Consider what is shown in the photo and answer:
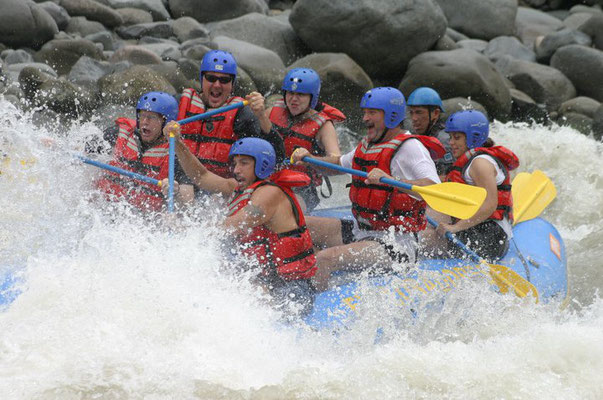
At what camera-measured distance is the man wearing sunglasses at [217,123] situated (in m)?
5.46

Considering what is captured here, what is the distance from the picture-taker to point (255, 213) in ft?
14.4

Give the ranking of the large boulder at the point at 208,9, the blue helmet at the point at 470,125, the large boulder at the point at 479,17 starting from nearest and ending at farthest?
the blue helmet at the point at 470,125 → the large boulder at the point at 208,9 → the large boulder at the point at 479,17

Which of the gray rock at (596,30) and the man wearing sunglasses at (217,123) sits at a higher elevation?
the man wearing sunglasses at (217,123)

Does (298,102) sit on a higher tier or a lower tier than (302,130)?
higher

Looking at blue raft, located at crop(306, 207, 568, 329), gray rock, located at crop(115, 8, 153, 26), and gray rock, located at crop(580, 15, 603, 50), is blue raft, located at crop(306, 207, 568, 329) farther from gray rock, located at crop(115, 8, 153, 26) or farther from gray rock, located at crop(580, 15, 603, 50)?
gray rock, located at crop(580, 15, 603, 50)

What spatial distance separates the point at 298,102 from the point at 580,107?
8187mm

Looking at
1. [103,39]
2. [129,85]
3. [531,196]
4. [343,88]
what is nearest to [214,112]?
[531,196]

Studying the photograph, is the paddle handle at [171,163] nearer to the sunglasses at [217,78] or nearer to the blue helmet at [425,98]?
the sunglasses at [217,78]

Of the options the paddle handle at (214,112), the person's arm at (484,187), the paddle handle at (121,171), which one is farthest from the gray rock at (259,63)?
the paddle handle at (121,171)

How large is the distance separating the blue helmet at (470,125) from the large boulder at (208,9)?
858 cm

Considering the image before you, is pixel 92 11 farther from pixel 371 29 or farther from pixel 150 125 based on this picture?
pixel 150 125

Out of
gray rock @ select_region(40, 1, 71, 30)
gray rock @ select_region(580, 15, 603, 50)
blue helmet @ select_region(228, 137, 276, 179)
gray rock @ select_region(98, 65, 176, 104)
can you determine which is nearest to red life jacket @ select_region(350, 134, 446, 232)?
blue helmet @ select_region(228, 137, 276, 179)

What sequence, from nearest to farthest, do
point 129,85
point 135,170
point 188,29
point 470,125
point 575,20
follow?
point 135,170 < point 470,125 < point 129,85 < point 188,29 < point 575,20

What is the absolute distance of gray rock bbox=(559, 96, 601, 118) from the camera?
41.0ft
